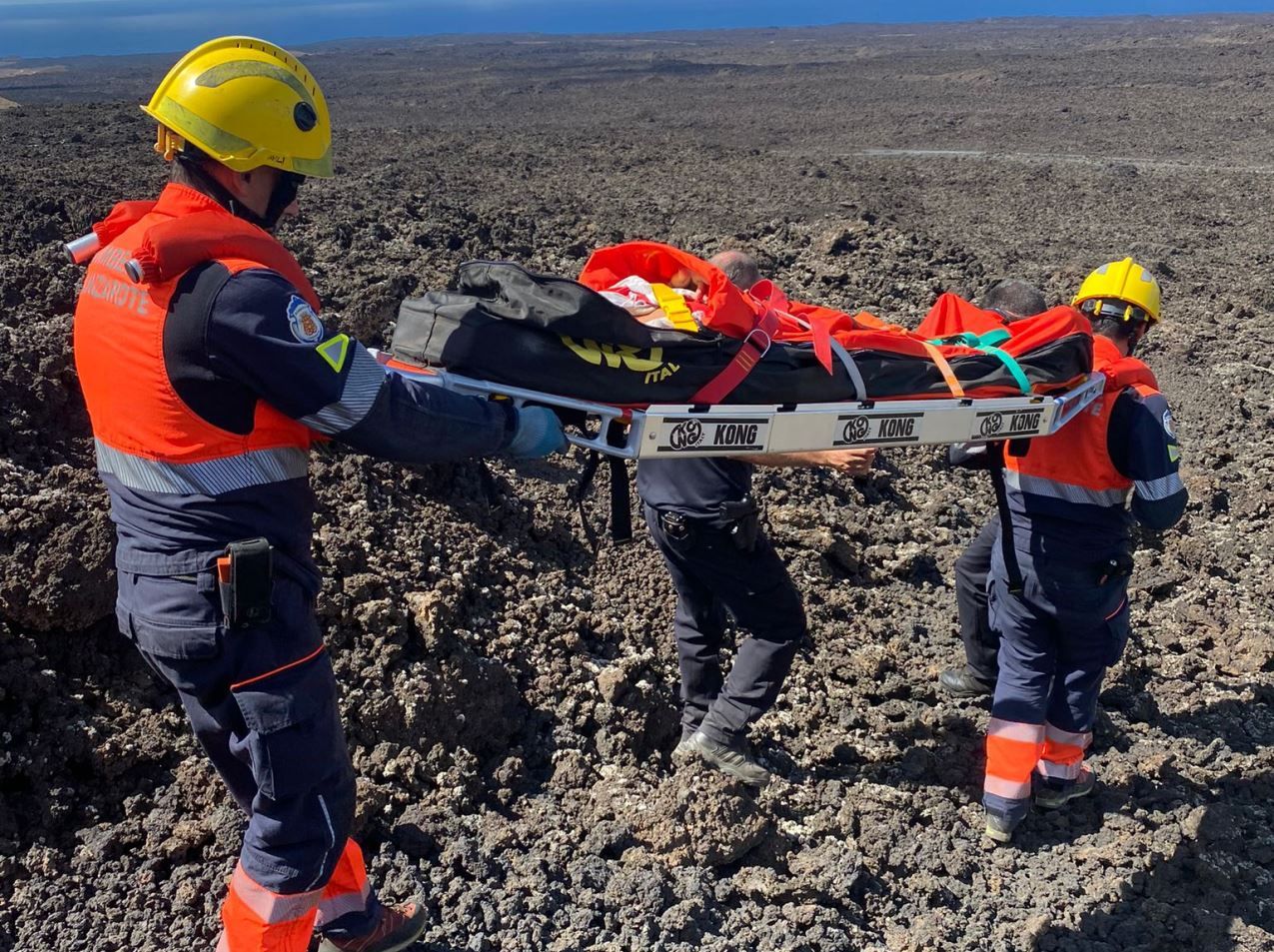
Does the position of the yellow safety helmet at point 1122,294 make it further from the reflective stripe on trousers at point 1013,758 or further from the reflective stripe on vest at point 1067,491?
the reflective stripe on trousers at point 1013,758

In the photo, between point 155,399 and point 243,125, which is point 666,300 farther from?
point 155,399

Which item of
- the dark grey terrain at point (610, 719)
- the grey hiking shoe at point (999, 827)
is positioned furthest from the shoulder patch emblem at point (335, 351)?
the grey hiking shoe at point (999, 827)

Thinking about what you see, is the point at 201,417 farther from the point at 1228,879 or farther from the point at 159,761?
the point at 1228,879

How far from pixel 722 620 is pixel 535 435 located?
1.80m

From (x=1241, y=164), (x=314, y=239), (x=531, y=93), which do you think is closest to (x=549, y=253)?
(x=314, y=239)

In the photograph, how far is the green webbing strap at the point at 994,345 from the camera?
11.3 feet

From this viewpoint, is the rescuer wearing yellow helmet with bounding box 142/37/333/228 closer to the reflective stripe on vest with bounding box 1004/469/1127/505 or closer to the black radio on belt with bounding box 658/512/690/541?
the black radio on belt with bounding box 658/512/690/541

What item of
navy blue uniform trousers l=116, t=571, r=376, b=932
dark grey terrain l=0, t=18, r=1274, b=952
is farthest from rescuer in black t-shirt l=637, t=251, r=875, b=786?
navy blue uniform trousers l=116, t=571, r=376, b=932

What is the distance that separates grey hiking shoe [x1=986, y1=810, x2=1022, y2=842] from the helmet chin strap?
122 inches

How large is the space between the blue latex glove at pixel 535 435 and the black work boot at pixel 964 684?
2.78m

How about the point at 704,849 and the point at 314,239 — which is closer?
the point at 704,849

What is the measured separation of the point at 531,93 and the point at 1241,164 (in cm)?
2061

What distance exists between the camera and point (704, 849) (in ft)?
11.6

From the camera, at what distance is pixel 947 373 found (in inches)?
131
